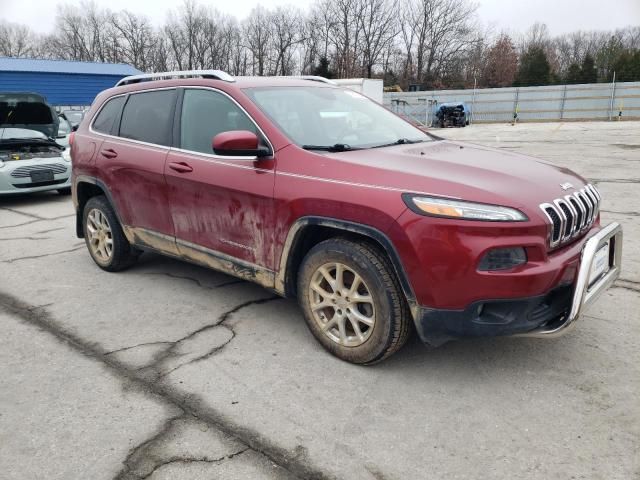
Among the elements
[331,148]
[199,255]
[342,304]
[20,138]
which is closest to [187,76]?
[199,255]

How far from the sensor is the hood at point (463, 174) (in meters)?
2.67

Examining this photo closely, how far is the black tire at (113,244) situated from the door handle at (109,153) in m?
0.47

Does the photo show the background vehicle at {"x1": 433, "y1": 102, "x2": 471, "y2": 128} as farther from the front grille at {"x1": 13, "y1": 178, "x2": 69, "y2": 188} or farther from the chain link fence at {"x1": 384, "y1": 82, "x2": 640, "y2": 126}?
the front grille at {"x1": 13, "y1": 178, "x2": 69, "y2": 188}

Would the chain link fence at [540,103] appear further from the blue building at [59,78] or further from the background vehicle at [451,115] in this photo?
the blue building at [59,78]

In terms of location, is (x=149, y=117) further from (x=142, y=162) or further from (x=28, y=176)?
(x=28, y=176)

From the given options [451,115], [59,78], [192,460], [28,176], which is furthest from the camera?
[451,115]

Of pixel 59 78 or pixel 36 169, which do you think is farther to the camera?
pixel 59 78

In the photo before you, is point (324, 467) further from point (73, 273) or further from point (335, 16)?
point (335, 16)

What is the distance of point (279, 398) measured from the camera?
2.87 metres

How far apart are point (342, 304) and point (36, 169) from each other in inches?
309

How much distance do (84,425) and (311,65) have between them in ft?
210

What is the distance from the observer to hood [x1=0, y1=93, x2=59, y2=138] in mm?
10531

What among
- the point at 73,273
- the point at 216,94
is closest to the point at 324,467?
the point at 216,94

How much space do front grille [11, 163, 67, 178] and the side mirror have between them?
7.03 metres
